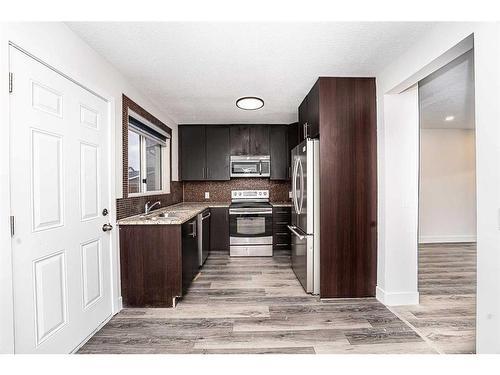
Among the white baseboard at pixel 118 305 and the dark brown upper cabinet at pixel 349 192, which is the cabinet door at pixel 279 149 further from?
the white baseboard at pixel 118 305

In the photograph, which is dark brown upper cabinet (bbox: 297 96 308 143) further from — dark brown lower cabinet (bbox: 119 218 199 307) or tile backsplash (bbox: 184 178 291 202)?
dark brown lower cabinet (bbox: 119 218 199 307)

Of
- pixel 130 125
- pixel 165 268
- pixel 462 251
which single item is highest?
pixel 130 125

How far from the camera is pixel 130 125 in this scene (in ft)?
9.90

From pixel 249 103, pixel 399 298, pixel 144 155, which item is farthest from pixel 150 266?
pixel 399 298

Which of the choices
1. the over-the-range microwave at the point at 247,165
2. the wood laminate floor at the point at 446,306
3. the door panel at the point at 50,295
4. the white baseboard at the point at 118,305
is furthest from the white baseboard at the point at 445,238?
the door panel at the point at 50,295

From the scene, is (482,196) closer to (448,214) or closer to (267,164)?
(267,164)

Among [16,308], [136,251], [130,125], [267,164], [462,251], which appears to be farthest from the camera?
[267,164]

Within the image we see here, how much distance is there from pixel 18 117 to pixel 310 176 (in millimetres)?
2354

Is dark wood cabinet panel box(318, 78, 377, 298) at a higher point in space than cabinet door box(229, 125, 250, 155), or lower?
lower

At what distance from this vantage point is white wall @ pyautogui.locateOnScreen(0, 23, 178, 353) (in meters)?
1.30

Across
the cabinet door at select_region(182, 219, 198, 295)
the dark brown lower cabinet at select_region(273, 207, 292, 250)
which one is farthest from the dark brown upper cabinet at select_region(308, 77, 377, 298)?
the dark brown lower cabinet at select_region(273, 207, 292, 250)

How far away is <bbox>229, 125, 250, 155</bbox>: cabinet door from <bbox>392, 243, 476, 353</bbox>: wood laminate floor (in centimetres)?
331

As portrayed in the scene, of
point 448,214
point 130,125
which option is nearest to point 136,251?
point 130,125
